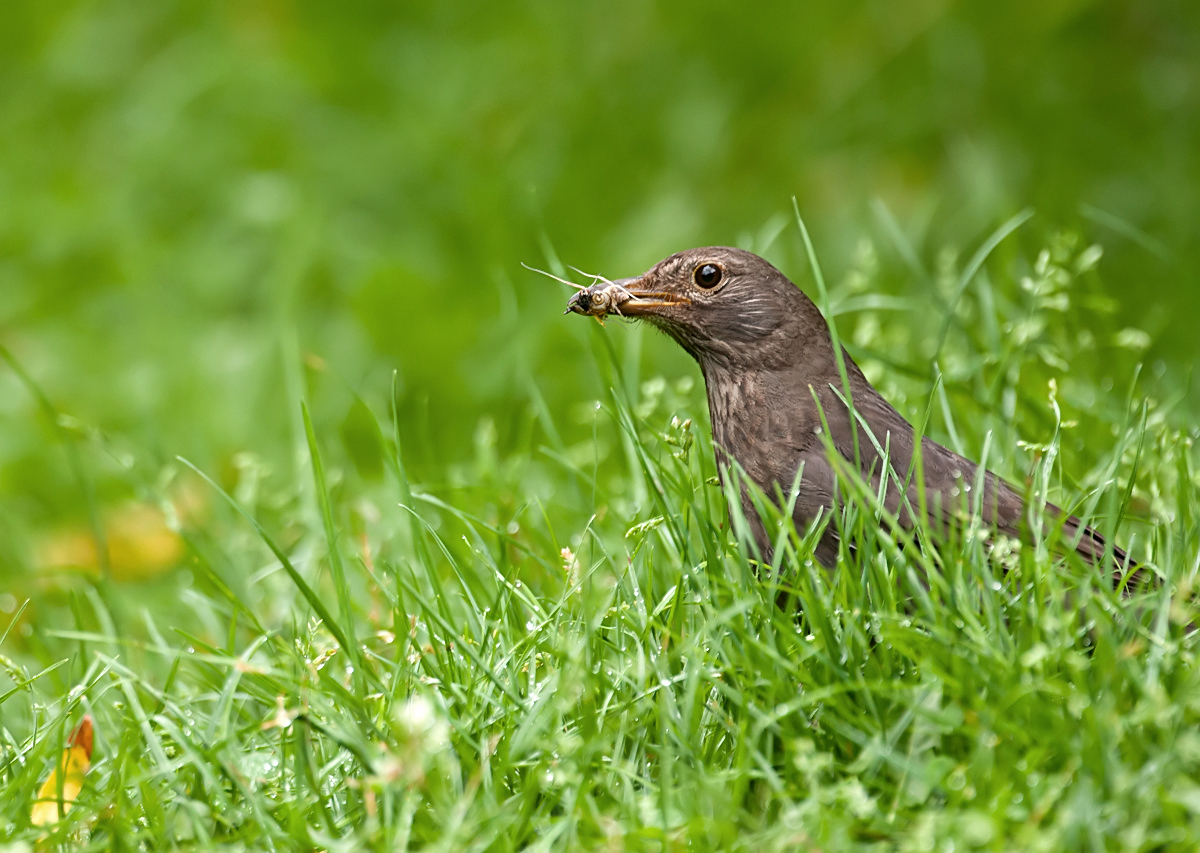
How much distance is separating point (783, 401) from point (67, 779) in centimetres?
164

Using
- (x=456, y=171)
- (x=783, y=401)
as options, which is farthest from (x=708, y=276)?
(x=456, y=171)

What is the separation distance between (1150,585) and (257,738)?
1744 millimetres

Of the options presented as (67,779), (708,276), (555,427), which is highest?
(708,276)

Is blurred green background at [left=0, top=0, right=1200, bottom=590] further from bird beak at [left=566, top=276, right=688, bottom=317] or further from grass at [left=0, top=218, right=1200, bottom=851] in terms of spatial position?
grass at [left=0, top=218, right=1200, bottom=851]

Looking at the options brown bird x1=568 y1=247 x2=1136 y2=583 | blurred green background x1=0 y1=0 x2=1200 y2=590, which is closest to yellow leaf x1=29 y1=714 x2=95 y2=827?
brown bird x1=568 y1=247 x2=1136 y2=583

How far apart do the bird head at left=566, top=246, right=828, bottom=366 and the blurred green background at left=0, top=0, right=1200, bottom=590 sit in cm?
197

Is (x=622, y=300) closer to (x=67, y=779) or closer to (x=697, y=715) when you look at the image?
(x=697, y=715)

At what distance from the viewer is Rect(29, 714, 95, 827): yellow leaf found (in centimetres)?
230

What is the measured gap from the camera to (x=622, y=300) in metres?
3.16

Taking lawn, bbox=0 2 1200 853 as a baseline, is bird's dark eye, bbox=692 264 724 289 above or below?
above

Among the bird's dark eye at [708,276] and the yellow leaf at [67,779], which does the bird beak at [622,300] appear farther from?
the yellow leaf at [67,779]

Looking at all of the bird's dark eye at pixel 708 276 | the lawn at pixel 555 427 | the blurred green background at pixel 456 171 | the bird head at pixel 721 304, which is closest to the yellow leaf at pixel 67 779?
the lawn at pixel 555 427

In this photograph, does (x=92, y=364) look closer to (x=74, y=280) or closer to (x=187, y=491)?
(x=74, y=280)

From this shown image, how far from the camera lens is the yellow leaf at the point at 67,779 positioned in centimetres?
230
